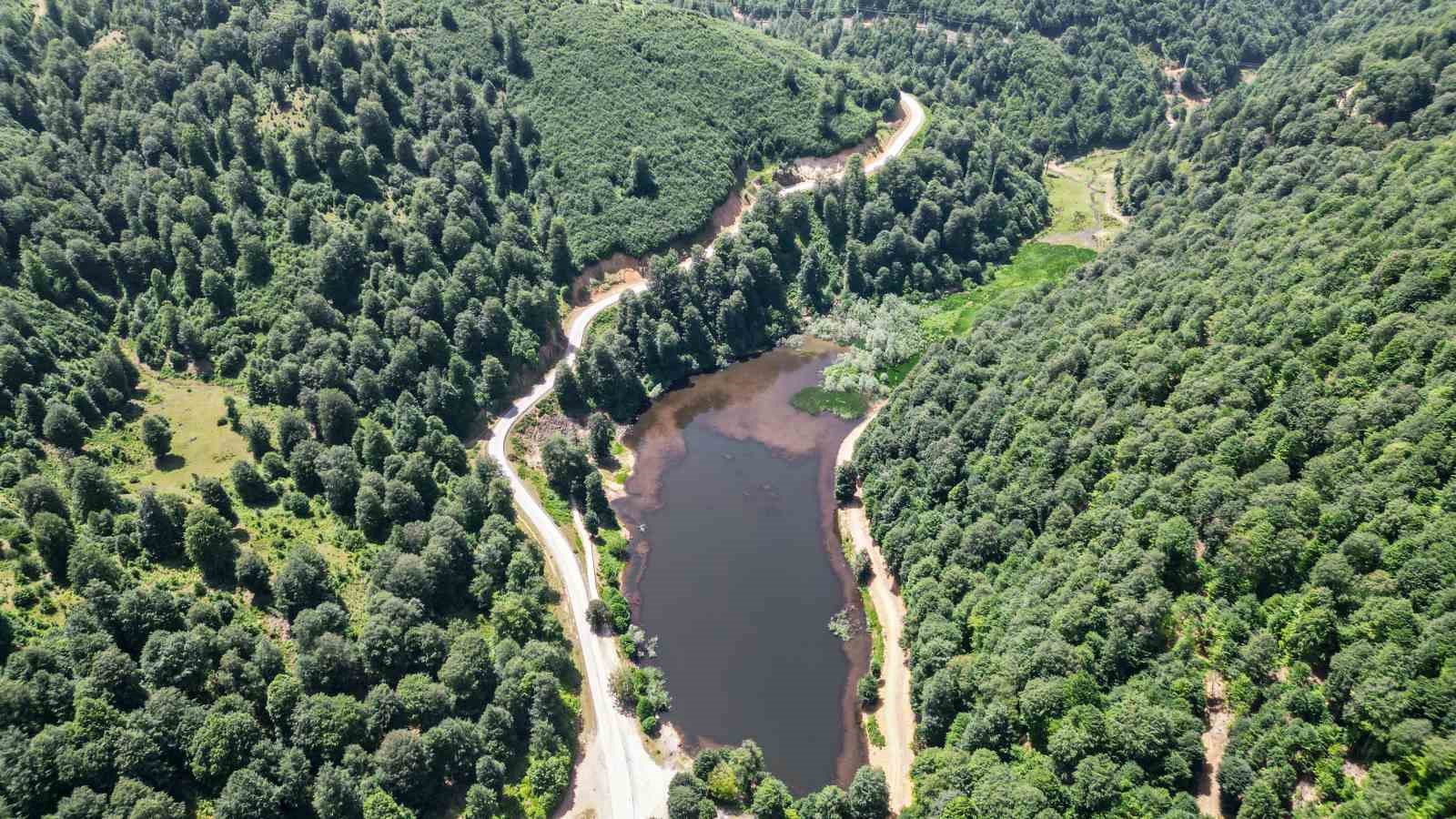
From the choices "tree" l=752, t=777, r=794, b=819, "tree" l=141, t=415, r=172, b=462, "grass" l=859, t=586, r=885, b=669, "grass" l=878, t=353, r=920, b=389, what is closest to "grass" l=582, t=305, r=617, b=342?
"grass" l=878, t=353, r=920, b=389

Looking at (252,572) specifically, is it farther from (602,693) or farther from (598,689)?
(602,693)

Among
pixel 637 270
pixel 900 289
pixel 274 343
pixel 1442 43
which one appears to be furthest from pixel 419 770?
pixel 1442 43

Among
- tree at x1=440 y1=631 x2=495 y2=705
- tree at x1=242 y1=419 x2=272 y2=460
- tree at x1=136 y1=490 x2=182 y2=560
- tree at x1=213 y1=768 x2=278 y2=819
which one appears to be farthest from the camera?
tree at x1=242 y1=419 x2=272 y2=460

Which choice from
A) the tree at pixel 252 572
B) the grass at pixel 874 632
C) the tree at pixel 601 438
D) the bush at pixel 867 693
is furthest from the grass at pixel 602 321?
the bush at pixel 867 693

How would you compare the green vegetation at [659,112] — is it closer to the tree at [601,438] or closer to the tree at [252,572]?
the tree at [601,438]

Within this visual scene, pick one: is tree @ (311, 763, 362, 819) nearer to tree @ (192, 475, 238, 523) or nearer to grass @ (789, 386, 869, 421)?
tree @ (192, 475, 238, 523)
